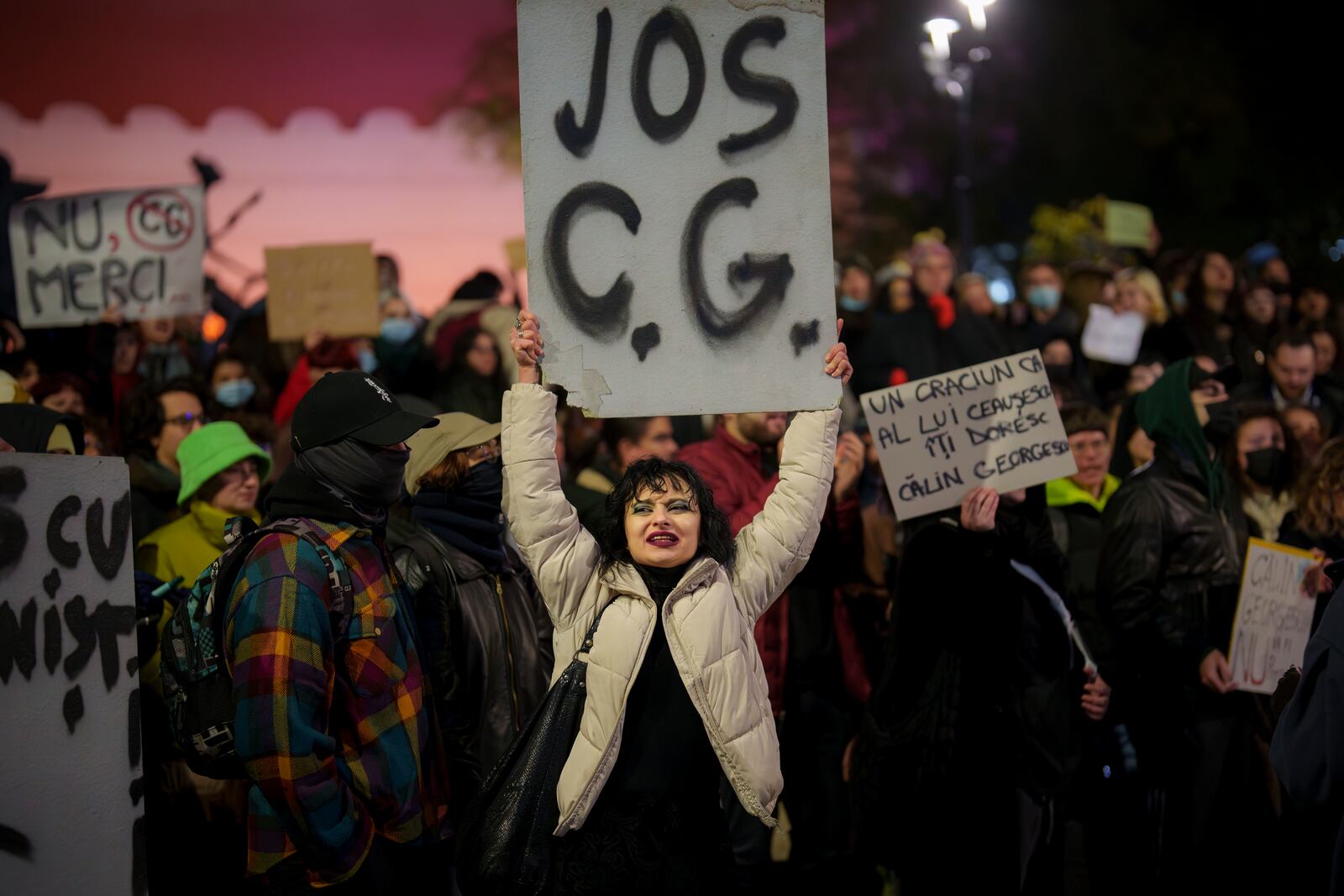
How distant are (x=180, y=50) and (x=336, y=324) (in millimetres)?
6246

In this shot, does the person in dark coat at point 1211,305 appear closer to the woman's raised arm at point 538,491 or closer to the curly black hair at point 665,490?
the curly black hair at point 665,490

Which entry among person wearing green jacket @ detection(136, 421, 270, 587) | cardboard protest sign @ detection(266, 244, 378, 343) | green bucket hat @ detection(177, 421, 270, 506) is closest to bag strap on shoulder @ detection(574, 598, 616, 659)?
person wearing green jacket @ detection(136, 421, 270, 587)

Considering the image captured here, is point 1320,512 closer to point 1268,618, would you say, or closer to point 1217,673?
point 1268,618

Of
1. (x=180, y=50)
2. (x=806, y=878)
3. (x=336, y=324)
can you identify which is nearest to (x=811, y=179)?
(x=806, y=878)

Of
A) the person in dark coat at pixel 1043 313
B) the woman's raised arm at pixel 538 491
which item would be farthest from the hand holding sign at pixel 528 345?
the person in dark coat at pixel 1043 313

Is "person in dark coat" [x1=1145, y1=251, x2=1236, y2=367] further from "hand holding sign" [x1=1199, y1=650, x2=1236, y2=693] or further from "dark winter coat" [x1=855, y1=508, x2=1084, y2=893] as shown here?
"dark winter coat" [x1=855, y1=508, x2=1084, y2=893]

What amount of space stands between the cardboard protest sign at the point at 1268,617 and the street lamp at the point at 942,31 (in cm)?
907

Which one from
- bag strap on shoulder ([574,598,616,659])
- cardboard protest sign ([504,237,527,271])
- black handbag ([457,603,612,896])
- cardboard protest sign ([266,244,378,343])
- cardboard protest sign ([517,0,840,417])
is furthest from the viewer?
cardboard protest sign ([504,237,527,271])

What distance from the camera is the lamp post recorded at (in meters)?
13.4

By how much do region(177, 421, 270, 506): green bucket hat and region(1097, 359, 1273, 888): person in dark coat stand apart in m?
3.37

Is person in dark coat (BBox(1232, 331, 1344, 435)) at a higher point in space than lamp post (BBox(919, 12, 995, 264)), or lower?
lower

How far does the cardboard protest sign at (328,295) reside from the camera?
8070 millimetres

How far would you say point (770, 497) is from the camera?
13.4 feet

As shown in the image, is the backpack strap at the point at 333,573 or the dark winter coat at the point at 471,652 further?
the dark winter coat at the point at 471,652
